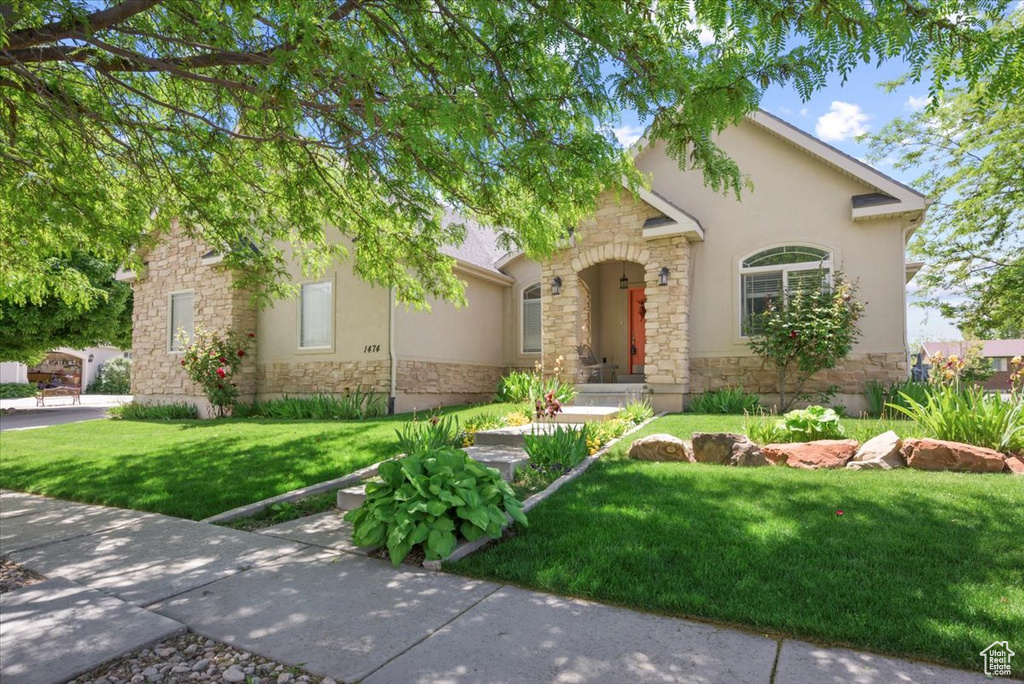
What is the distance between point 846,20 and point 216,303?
15.4 meters

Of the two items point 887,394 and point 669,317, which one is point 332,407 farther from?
point 887,394

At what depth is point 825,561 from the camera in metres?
3.55

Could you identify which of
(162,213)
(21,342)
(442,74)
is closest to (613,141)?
Result: (442,74)

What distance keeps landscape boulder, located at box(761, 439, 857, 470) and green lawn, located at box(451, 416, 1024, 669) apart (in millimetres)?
540

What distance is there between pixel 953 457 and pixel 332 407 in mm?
11129

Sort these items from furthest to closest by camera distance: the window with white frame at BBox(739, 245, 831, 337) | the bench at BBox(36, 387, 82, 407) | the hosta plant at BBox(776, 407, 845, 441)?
the bench at BBox(36, 387, 82, 407)
the window with white frame at BBox(739, 245, 831, 337)
the hosta plant at BBox(776, 407, 845, 441)

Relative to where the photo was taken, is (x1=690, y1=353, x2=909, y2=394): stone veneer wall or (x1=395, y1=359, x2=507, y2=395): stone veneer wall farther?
(x1=395, y1=359, x2=507, y2=395): stone veneer wall

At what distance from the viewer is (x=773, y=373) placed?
11430 millimetres

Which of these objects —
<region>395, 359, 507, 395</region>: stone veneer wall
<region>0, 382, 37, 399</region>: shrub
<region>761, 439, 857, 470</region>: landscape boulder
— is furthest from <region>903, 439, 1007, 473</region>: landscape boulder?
<region>0, 382, 37, 399</region>: shrub

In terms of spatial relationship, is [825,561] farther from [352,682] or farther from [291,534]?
[291,534]

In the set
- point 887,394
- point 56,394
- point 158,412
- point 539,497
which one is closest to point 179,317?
point 158,412

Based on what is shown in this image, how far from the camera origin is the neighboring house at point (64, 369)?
38969 millimetres

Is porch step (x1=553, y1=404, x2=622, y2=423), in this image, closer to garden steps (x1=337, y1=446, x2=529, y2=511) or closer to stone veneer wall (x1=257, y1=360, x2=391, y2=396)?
garden steps (x1=337, y1=446, x2=529, y2=511)

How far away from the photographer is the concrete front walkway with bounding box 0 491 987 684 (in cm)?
253
